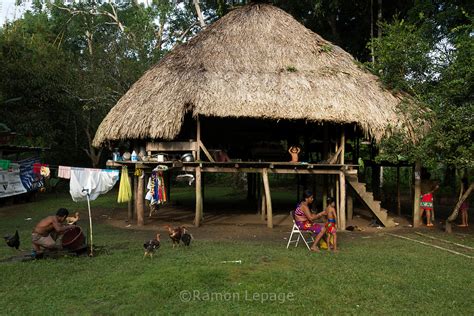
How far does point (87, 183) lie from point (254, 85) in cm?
567

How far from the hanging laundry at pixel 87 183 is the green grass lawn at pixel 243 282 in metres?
1.22

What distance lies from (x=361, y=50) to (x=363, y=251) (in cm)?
1615

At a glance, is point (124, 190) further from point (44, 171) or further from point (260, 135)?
point (260, 135)

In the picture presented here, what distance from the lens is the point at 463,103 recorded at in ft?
35.0

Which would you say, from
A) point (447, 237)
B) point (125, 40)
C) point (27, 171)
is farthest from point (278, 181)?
point (447, 237)

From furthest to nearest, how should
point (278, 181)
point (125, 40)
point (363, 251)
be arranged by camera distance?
point (278, 181) → point (125, 40) → point (363, 251)

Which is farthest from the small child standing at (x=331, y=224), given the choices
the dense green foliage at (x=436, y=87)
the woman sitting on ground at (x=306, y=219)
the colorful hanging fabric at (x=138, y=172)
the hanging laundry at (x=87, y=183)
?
the colorful hanging fabric at (x=138, y=172)

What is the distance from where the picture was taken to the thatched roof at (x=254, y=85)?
11.8m

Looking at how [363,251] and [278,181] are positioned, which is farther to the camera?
[278,181]

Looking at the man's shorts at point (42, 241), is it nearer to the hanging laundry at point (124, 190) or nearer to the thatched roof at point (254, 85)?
the hanging laundry at point (124, 190)

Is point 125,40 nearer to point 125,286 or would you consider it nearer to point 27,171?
point 27,171

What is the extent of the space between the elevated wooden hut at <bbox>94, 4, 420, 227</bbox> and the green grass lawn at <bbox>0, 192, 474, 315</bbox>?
148 inches

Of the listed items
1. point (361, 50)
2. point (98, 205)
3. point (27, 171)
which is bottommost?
point (98, 205)

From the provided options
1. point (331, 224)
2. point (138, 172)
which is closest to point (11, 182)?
point (138, 172)
